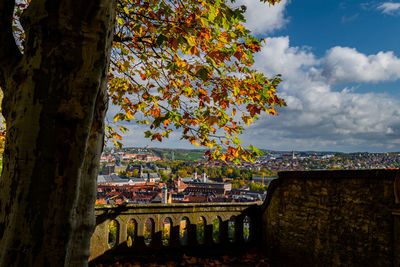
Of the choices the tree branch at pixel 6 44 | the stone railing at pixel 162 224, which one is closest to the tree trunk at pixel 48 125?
the tree branch at pixel 6 44

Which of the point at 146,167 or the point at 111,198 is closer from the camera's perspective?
the point at 111,198

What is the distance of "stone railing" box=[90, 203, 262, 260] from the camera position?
15.7 feet

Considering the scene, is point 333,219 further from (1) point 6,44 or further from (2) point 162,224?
(1) point 6,44

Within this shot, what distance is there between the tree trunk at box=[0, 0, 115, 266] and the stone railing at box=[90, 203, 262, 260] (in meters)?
3.40

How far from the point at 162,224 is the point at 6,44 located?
4.16 m

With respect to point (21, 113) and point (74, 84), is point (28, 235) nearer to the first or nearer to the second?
point (21, 113)

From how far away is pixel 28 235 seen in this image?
148cm

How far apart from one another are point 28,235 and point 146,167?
154 meters

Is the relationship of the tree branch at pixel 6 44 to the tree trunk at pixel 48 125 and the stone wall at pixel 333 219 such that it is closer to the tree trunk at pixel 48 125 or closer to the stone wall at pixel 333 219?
the tree trunk at pixel 48 125

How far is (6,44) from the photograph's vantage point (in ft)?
6.05

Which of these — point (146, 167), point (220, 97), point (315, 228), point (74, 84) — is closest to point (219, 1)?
point (220, 97)

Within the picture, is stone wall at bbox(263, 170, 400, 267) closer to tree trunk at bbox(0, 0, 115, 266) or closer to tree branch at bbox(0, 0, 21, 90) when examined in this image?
tree trunk at bbox(0, 0, 115, 266)

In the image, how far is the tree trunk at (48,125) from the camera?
4.87ft

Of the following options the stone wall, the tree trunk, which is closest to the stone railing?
the stone wall
